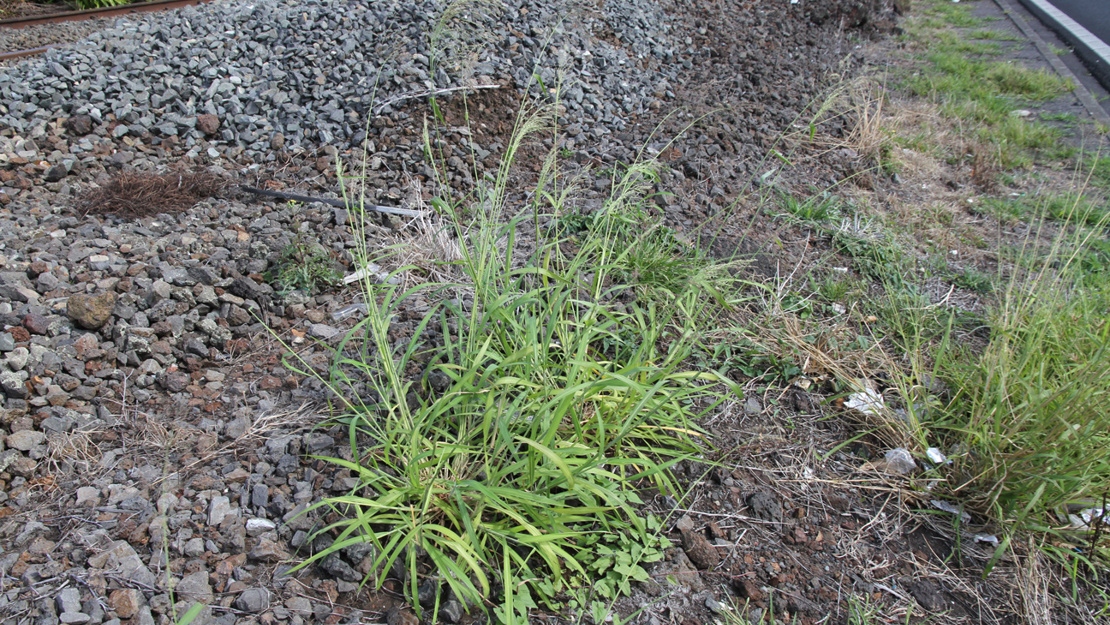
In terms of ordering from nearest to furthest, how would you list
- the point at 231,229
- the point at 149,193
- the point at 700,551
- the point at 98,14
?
the point at 700,551 < the point at 231,229 < the point at 149,193 < the point at 98,14

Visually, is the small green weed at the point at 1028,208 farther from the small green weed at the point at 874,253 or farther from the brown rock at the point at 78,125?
the brown rock at the point at 78,125

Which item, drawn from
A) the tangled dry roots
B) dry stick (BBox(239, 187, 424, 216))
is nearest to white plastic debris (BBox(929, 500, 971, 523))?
dry stick (BBox(239, 187, 424, 216))

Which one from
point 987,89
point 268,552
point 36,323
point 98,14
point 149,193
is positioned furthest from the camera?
point 98,14

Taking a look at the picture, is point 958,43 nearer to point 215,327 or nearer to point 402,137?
point 402,137

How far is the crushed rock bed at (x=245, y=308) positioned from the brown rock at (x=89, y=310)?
0.01 metres

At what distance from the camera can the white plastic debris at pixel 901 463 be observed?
6.77ft

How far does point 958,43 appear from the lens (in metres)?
6.34

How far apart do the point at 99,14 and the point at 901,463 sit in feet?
25.4

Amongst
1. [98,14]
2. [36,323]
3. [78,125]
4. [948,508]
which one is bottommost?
[948,508]

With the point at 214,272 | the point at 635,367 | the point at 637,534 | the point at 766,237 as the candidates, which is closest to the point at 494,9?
the point at 766,237

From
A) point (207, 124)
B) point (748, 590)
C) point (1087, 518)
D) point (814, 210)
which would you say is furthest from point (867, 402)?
point (207, 124)

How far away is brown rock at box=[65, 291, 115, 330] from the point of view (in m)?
2.23

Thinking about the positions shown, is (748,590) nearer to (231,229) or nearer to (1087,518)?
(1087,518)

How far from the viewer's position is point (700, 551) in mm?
1793
